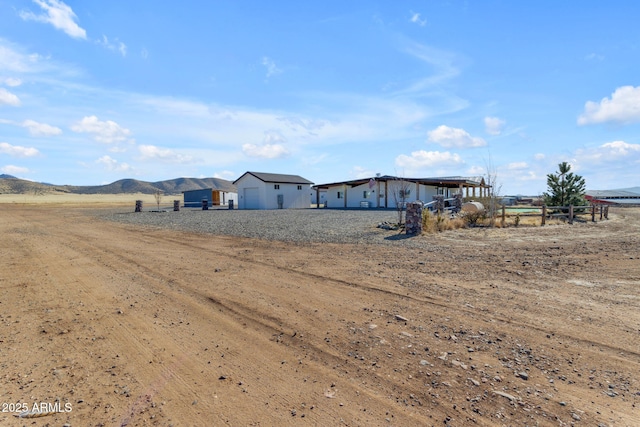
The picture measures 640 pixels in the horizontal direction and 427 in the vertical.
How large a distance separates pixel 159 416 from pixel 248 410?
28.4 inches

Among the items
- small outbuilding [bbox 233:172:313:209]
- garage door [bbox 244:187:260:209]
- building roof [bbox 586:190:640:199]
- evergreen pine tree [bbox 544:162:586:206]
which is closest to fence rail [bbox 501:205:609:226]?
evergreen pine tree [bbox 544:162:586:206]

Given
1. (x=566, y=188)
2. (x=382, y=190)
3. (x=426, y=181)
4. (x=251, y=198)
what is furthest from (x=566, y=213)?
(x=251, y=198)

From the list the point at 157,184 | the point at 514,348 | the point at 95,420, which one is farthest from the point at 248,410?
the point at 157,184

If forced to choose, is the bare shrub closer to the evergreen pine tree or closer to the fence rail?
the fence rail

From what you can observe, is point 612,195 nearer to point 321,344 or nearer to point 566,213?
point 566,213

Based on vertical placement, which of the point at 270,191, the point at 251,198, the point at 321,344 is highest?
the point at 270,191

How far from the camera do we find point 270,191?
39.9m

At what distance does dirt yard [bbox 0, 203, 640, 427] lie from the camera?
295cm

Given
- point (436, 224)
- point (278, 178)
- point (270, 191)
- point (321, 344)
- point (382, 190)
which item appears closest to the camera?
point (321, 344)

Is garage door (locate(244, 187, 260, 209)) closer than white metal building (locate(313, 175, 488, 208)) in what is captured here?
No

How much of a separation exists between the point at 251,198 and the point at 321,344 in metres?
37.9

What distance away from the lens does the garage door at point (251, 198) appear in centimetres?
4028

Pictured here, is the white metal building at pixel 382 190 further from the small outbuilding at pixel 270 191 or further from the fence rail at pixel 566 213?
the fence rail at pixel 566 213

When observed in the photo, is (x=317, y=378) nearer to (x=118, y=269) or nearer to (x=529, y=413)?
(x=529, y=413)
